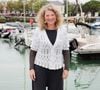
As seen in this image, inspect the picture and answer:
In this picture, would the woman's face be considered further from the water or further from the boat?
the boat

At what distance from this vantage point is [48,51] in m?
3.92

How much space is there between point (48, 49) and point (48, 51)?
20 millimetres

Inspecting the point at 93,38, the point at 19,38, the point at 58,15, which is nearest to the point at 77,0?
the point at 19,38

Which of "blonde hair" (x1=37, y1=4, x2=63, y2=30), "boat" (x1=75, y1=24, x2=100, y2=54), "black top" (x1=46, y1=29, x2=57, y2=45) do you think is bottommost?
"boat" (x1=75, y1=24, x2=100, y2=54)

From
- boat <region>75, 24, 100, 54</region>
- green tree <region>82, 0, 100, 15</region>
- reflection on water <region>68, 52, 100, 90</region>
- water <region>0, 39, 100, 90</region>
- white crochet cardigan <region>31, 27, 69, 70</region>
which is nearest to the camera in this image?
white crochet cardigan <region>31, 27, 69, 70</region>

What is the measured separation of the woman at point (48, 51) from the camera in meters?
3.93

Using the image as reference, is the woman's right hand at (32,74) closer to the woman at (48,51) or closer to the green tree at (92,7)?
the woman at (48,51)

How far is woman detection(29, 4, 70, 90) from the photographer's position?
12.9 ft

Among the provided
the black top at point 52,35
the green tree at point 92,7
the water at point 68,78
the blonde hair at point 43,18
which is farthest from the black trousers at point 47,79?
the green tree at point 92,7

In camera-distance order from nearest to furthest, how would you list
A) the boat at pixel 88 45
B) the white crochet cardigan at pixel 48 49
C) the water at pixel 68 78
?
1. the white crochet cardigan at pixel 48 49
2. the water at pixel 68 78
3. the boat at pixel 88 45

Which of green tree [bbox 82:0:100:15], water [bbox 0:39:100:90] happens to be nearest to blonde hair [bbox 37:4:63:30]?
water [bbox 0:39:100:90]

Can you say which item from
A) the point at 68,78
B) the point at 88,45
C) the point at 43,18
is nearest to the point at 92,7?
the point at 88,45

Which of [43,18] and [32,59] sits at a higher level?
[43,18]

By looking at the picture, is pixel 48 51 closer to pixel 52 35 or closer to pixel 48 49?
pixel 48 49
